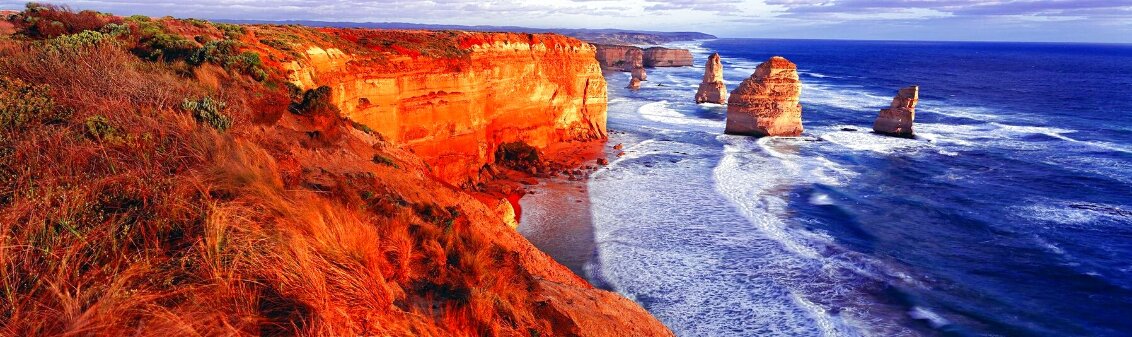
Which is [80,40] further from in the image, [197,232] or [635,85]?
[635,85]

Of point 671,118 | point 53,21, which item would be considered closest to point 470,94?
point 53,21

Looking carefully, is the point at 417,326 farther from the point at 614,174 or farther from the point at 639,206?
the point at 614,174

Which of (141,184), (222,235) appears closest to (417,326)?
(222,235)

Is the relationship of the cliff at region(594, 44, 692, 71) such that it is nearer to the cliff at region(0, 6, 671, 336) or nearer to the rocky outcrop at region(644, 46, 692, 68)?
the rocky outcrop at region(644, 46, 692, 68)

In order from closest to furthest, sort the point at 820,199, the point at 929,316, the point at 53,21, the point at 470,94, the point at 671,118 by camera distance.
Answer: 1. the point at 929,316
2. the point at 53,21
3. the point at 820,199
4. the point at 470,94
5. the point at 671,118

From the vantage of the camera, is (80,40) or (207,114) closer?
(207,114)

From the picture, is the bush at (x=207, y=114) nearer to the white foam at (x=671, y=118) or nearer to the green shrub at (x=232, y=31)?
the green shrub at (x=232, y=31)

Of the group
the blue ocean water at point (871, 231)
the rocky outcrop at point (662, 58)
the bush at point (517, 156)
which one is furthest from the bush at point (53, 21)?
the rocky outcrop at point (662, 58)
